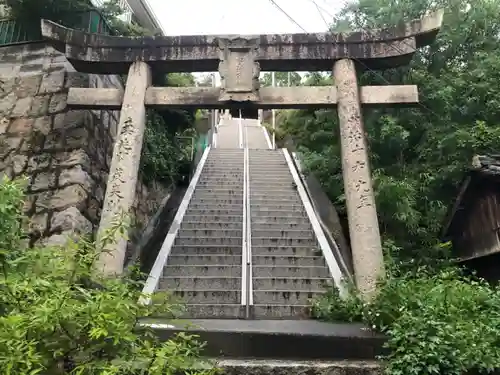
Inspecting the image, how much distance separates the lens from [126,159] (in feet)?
23.1

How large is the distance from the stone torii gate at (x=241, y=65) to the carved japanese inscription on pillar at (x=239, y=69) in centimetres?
2

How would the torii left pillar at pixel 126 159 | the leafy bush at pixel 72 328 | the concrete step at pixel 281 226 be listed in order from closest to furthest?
the leafy bush at pixel 72 328 → the torii left pillar at pixel 126 159 → the concrete step at pixel 281 226

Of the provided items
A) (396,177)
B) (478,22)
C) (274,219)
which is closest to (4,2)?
(274,219)

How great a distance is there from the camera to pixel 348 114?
23.7ft

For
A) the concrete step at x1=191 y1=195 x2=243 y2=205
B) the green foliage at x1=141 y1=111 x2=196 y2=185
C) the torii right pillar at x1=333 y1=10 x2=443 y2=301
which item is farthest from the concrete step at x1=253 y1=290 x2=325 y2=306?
the green foliage at x1=141 y1=111 x2=196 y2=185

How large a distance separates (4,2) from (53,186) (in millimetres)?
4872

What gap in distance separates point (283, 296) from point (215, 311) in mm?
1094

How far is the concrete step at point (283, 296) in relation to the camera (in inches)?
268

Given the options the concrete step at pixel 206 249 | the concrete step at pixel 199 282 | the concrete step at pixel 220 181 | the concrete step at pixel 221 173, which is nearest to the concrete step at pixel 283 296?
the concrete step at pixel 199 282

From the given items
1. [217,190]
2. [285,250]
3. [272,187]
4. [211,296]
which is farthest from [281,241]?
[217,190]

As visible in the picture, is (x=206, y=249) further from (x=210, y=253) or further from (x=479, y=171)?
(x=479, y=171)

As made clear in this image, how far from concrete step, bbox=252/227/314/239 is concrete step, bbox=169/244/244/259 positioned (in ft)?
2.16

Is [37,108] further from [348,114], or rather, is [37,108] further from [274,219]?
[348,114]

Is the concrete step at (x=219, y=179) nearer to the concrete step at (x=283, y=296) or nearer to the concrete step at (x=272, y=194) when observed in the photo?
the concrete step at (x=272, y=194)
